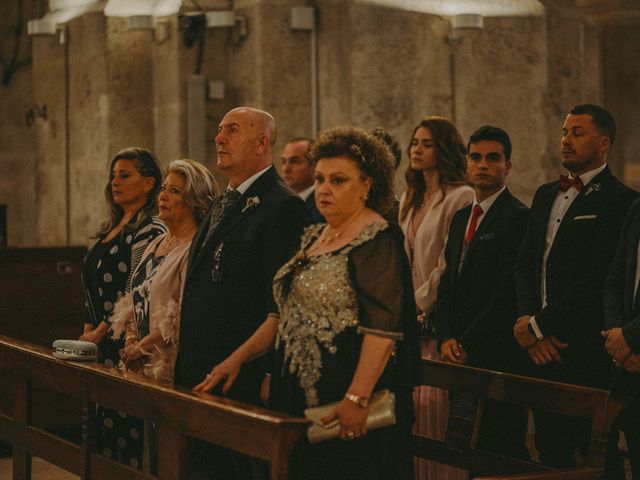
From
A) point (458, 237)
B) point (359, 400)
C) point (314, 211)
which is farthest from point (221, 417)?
point (314, 211)

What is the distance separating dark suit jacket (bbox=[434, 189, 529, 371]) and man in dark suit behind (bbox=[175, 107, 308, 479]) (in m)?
0.87

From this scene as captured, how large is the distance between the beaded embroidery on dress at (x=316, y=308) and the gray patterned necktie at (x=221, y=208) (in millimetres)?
672

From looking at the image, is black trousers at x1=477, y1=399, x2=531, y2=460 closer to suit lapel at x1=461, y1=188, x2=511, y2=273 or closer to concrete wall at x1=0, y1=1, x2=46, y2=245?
suit lapel at x1=461, y1=188, x2=511, y2=273

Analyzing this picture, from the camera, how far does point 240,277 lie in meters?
4.09

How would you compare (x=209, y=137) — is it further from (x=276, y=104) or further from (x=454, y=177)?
(x=454, y=177)

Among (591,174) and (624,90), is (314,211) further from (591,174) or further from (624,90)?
(624,90)

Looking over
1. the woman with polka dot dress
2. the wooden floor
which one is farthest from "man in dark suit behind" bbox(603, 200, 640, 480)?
the wooden floor

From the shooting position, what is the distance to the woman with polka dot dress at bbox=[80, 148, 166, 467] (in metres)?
5.03

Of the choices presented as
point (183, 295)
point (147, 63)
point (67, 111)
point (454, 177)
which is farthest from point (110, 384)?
point (67, 111)

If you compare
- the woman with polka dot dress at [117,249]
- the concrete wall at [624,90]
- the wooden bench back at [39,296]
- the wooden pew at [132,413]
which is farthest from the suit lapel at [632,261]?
the wooden bench back at [39,296]

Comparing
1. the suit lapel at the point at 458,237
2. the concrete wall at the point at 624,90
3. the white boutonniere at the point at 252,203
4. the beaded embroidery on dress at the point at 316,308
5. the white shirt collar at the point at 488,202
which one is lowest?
the beaded embroidery on dress at the point at 316,308

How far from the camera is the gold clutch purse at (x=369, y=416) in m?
3.30

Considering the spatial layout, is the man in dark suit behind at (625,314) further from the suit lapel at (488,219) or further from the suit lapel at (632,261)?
the suit lapel at (488,219)

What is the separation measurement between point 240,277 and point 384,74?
295cm
